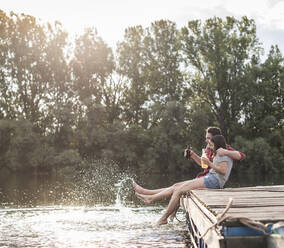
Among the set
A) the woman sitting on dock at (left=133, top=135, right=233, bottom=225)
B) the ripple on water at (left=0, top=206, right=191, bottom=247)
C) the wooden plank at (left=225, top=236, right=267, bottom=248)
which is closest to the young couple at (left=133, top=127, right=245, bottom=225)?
the woman sitting on dock at (left=133, top=135, right=233, bottom=225)

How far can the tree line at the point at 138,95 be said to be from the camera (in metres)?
36.7

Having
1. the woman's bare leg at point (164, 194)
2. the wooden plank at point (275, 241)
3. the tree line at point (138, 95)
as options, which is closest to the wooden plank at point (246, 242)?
the wooden plank at point (275, 241)

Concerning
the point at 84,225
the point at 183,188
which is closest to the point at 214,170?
the point at 183,188

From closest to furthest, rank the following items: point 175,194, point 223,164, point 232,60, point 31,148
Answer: point 223,164
point 175,194
point 31,148
point 232,60

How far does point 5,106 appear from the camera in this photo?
40406 millimetres

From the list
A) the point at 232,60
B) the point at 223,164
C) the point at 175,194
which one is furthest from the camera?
the point at 232,60

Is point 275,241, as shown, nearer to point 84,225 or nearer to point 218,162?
point 218,162

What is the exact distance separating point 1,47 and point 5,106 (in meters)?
5.62

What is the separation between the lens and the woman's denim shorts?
8.05 metres

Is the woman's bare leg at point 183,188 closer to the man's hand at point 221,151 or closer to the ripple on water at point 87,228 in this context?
the ripple on water at point 87,228

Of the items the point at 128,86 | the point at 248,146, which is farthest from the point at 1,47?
the point at 248,146

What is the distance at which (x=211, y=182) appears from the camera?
8.08 meters

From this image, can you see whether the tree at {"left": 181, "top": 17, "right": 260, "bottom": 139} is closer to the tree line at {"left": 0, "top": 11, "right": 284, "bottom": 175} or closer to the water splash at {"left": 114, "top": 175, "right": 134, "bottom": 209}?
the tree line at {"left": 0, "top": 11, "right": 284, "bottom": 175}

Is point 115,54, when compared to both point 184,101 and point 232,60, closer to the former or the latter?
point 184,101
